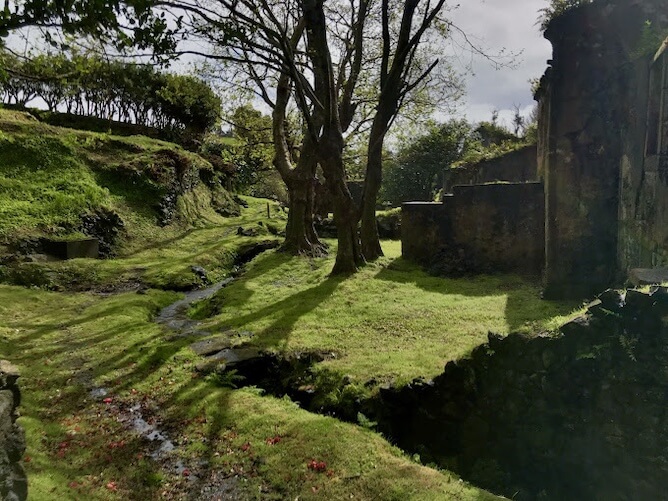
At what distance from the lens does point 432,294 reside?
1188 cm

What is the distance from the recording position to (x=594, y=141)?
9711 mm

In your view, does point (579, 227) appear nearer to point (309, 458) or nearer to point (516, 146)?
point (309, 458)

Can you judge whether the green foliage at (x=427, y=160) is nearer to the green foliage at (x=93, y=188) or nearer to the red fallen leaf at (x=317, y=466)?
the green foliage at (x=93, y=188)

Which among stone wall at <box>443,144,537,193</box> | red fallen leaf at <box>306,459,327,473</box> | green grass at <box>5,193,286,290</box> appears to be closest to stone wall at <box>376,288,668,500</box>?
red fallen leaf at <box>306,459,327,473</box>

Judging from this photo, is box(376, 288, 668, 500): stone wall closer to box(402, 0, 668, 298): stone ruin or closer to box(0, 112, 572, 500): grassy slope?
box(0, 112, 572, 500): grassy slope

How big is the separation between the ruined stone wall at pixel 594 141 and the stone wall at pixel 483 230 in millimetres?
3674

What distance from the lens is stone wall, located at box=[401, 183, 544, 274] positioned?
13852 mm

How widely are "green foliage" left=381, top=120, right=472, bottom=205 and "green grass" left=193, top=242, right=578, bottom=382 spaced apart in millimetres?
21003

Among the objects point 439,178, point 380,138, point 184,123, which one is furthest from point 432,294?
point 184,123

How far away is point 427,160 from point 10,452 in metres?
33.4

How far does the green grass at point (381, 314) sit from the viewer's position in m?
7.58

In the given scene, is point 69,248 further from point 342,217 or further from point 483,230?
point 483,230

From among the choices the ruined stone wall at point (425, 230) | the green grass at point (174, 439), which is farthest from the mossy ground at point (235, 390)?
the ruined stone wall at point (425, 230)

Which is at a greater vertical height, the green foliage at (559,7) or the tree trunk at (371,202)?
the green foliage at (559,7)
